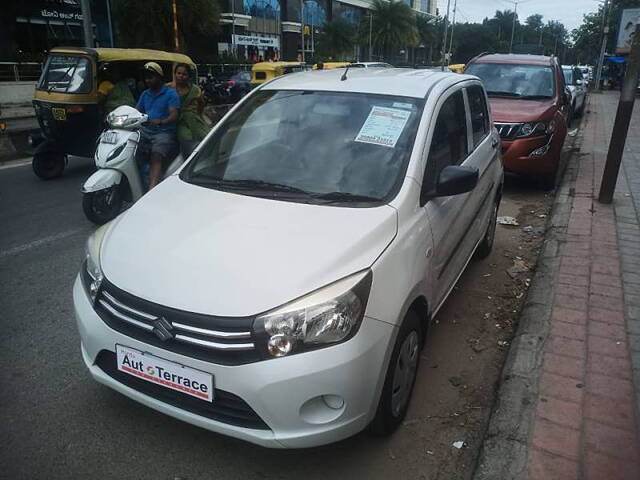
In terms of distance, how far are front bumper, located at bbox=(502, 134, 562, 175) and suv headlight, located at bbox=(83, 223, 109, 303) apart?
5.95m

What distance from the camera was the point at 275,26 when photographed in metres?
50.5

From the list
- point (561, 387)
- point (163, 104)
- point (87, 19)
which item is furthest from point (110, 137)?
point (87, 19)

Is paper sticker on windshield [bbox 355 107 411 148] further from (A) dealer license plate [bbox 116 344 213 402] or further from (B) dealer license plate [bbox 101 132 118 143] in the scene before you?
(B) dealer license plate [bbox 101 132 118 143]

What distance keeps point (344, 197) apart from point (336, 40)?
167ft

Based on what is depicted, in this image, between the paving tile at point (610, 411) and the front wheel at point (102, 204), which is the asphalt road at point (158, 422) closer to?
the paving tile at point (610, 411)

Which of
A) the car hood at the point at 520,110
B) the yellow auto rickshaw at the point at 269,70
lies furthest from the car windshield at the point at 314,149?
the yellow auto rickshaw at the point at 269,70

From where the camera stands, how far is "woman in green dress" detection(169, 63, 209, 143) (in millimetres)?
6680

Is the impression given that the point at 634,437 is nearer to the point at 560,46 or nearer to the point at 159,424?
the point at 159,424

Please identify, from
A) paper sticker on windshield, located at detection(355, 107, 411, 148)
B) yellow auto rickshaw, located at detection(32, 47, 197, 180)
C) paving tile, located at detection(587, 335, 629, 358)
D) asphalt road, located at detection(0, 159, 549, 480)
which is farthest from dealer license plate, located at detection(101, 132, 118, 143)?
paving tile, located at detection(587, 335, 629, 358)

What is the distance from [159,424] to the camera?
9.15 feet

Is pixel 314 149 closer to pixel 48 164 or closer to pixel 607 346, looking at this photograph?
pixel 607 346

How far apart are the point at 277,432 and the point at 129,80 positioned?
7.98m

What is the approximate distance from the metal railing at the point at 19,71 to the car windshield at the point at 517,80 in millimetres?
18381

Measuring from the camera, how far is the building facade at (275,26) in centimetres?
4294
